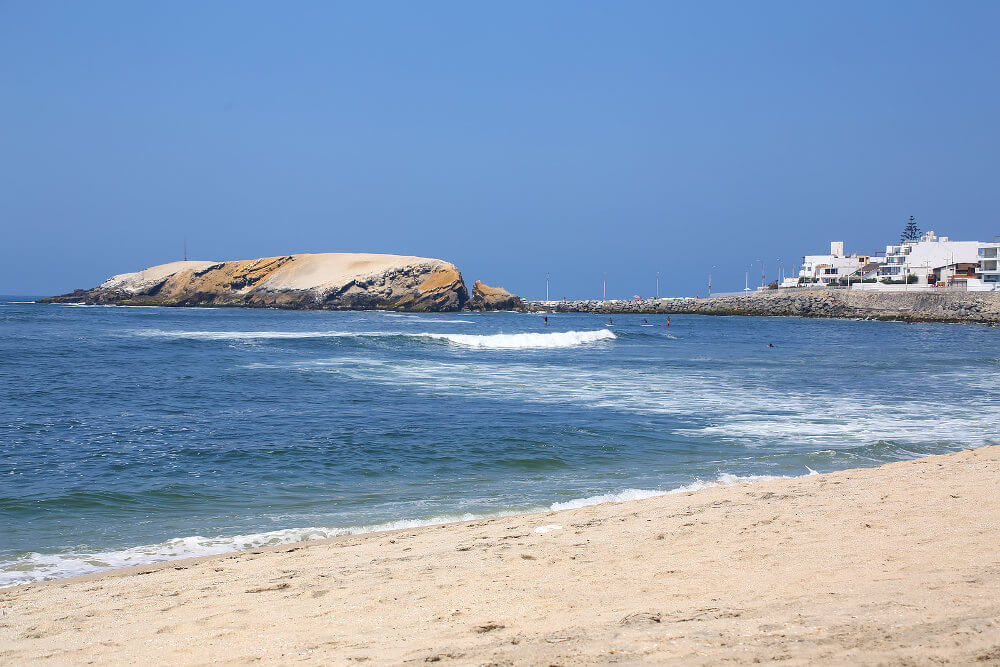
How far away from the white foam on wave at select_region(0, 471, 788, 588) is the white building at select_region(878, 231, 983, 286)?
9296cm

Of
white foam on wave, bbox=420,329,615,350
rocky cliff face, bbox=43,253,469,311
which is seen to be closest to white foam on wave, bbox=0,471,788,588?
white foam on wave, bbox=420,329,615,350

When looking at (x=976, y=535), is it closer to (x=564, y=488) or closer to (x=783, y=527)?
(x=783, y=527)

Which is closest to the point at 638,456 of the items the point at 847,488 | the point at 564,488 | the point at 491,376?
the point at 564,488

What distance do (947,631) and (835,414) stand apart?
1208 centimetres

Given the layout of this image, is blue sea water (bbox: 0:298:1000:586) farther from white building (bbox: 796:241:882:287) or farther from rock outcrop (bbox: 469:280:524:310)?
white building (bbox: 796:241:882:287)

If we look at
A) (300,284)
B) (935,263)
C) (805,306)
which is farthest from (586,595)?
(935,263)

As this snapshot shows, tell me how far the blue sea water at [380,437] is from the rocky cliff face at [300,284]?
68754mm

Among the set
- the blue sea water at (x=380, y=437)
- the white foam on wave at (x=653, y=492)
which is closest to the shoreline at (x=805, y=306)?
the blue sea water at (x=380, y=437)

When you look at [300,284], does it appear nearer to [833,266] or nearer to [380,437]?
[833,266]

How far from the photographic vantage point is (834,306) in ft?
267

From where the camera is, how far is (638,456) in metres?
10.8

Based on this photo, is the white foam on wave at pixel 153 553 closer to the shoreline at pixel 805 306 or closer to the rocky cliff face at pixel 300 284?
the shoreline at pixel 805 306

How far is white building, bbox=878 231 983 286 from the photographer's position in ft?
295

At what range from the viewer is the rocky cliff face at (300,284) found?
94.2 metres
